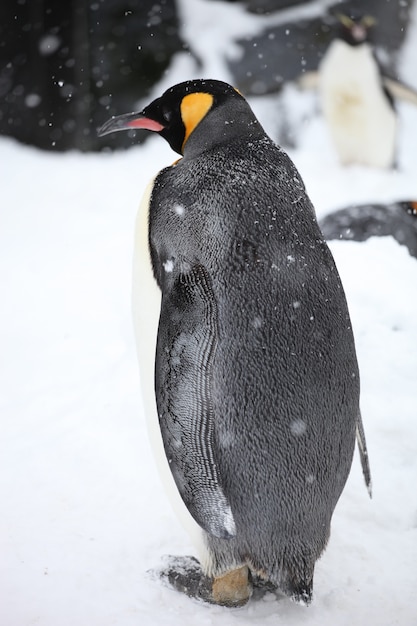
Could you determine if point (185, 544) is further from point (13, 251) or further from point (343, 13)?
point (343, 13)

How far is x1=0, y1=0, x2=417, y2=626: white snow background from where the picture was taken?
1358 mm

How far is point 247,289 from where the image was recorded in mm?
1175

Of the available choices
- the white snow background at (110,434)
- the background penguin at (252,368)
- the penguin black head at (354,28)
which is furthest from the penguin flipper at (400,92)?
the background penguin at (252,368)

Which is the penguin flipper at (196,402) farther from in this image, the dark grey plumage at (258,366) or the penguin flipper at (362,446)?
the penguin flipper at (362,446)

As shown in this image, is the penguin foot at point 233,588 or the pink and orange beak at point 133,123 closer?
the penguin foot at point 233,588

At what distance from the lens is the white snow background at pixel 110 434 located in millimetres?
1358

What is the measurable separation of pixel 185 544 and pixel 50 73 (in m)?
2.82

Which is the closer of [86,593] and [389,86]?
[86,593]

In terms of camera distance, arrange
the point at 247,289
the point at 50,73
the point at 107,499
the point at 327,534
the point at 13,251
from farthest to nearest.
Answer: the point at 50,73
the point at 13,251
the point at 107,499
the point at 327,534
the point at 247,289

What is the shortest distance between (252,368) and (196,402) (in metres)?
0.10

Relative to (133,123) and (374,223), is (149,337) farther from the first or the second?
(374,223)

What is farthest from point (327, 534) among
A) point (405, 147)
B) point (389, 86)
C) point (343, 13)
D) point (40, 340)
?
point (343, 13)

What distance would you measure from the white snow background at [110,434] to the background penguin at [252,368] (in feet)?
0.73

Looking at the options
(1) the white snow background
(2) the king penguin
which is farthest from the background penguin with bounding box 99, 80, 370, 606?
(2) the king penguin
